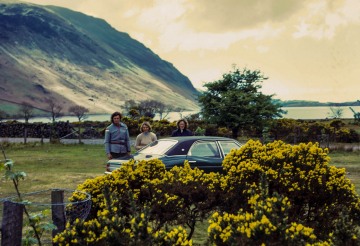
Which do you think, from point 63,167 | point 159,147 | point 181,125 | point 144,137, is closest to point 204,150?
point 159,147

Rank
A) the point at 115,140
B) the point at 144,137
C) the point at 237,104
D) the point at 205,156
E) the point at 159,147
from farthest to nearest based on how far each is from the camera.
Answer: the point at 237,104 → the point at 144,137 → the point at 115,140 → the point at 205,156 → the point at 159,147

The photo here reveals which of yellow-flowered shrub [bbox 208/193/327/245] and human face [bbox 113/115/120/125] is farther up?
human face [bbox 113/115/120/125]

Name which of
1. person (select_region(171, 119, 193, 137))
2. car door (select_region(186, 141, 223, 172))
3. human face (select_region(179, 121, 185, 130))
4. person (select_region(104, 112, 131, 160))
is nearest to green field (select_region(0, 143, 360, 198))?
person (select_region(104, 112, 131, 160))

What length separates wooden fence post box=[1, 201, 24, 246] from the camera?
5656mm

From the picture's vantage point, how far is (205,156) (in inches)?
505

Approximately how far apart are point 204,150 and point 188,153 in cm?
57

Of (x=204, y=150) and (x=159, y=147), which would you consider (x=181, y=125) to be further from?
(x=159, y=147)

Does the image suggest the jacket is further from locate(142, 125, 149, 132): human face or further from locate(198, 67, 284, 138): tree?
locate(198, 67, 284, 138): tree

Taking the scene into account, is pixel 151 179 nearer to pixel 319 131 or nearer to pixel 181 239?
pixel 181 239

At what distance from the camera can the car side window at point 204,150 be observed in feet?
41.6

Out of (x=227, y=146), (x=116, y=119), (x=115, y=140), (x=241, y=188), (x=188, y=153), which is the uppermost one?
(x=116, y=119)

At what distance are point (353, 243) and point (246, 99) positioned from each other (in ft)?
133

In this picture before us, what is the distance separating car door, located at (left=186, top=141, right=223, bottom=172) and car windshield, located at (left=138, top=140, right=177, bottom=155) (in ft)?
1.90

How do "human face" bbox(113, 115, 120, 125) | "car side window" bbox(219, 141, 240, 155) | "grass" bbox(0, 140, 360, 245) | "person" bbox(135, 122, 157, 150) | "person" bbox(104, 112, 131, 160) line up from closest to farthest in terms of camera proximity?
"car side window" bbox(219, 141, 240, 155)
"human face" bbox(113, 115, 120, 125)
"person" bbox(104, 112, 131, 160)
"person" bbox(135, 122, 157, 150)
"grass" bbox(0, 140, 360, 245)
